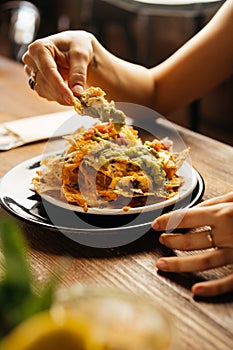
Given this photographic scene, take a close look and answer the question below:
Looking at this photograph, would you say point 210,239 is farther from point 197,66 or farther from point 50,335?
point 197,66

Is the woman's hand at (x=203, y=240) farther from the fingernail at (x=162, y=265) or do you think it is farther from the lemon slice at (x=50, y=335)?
the lemon slice at (x=50, y=335)

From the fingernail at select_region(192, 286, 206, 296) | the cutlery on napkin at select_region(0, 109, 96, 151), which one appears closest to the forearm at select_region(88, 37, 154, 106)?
the cutlery on napkin at select_region(0, 109, 96, 151)

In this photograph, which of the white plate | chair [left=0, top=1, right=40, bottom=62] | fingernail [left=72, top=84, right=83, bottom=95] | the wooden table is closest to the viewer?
the wooden table

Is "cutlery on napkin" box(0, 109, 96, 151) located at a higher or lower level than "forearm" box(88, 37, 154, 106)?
lower

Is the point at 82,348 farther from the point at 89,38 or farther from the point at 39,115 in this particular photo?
the point at 39,115

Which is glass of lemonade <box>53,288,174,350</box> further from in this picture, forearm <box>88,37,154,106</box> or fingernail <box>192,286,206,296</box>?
forearm <box>88,37,154,106</box>
